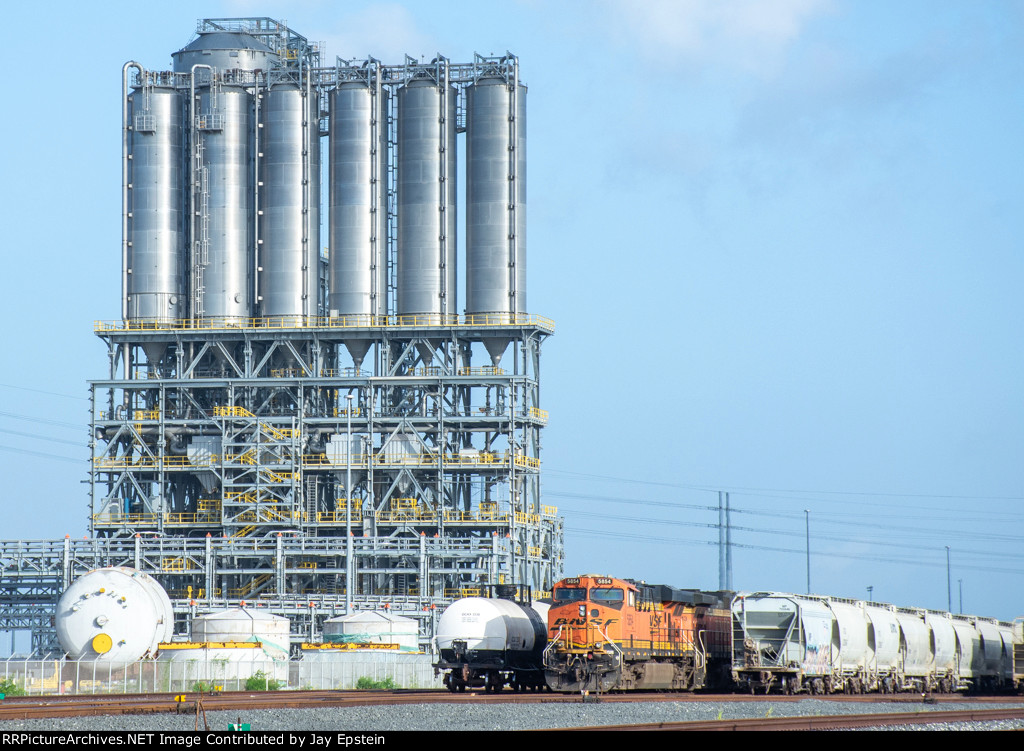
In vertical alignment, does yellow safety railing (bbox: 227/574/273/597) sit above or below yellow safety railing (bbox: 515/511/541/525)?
below

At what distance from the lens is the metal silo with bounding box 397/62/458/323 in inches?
3410

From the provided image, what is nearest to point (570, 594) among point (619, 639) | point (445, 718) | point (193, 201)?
point (619, 639)

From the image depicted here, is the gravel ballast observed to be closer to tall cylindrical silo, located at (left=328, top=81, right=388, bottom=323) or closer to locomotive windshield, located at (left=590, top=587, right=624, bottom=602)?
locomotive windshield, located at (left=590, top=587, right=624, bottom=602)

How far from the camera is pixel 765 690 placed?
155 ft

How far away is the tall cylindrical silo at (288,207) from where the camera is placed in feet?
289

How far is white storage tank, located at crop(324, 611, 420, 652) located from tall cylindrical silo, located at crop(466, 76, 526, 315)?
26.2m

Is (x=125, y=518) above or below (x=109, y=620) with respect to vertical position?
above

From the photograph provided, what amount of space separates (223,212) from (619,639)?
169 ft

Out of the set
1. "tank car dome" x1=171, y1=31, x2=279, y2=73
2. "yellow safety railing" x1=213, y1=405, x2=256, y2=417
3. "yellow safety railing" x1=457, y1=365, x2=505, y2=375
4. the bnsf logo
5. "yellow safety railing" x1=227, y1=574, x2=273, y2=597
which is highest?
"tank car dome" x1=171, y1=31, x2=279, y2=73

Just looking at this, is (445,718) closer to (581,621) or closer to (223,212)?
(581,621)

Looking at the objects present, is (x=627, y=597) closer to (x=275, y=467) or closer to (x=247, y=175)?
(x=275, y=467)

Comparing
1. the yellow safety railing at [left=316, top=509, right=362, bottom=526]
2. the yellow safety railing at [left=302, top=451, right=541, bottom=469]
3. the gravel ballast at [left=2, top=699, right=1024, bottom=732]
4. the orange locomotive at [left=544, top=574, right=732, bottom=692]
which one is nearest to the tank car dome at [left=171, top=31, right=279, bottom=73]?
the yellow safety railing at [left=302, top=451, right=541, bottom=469]

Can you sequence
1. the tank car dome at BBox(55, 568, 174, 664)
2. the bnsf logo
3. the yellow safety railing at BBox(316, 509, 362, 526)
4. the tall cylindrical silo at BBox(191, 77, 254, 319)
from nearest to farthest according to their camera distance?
1. the bnsf logo
2. the tank car dome at BBox(55, 568, 174, 664)
3. the yellow safety railing at BBox(316, 509, 362, 526)
4. the tall cylindrical silo at BBox(191, 77, 254, 319)

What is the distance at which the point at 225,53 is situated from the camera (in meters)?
93.6
